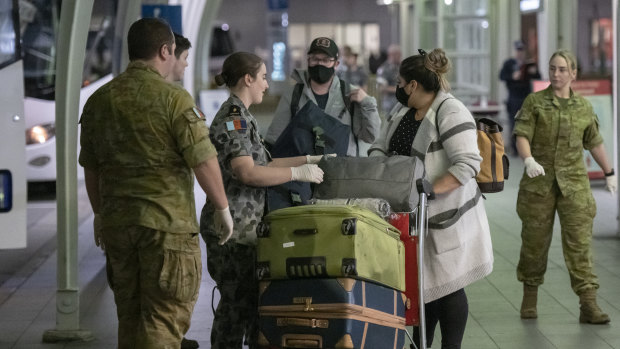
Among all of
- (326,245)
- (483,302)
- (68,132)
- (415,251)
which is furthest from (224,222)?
(483,302)

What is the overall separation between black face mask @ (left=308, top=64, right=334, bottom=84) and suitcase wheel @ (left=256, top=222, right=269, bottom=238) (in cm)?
198

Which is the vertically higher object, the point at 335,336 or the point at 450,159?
the point at 450,159

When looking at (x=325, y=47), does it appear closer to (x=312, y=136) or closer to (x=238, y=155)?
(x=312, y=136)

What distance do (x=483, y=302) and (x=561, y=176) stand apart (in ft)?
4.18

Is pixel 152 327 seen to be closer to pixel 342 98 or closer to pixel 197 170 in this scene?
pixel 197 170

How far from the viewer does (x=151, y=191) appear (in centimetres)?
477

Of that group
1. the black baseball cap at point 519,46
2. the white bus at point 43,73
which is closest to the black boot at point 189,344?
the white bus at point 43,73

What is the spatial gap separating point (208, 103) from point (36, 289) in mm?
8444

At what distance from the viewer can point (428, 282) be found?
565 cm

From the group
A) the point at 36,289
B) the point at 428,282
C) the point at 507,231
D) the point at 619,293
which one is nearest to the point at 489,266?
the point at 428,282

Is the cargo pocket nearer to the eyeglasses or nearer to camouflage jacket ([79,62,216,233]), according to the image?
camouflage jacket ([79,62,216,233])

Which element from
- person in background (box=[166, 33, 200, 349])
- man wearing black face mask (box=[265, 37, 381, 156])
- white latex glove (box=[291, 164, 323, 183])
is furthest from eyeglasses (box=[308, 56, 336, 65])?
white latex glove (box=[291, 164, 323, 183])

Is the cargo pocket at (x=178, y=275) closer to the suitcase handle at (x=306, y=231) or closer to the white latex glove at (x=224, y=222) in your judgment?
the white latex glove at (x=224, y=222)

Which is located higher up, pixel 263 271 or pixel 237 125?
pixel 237 125
